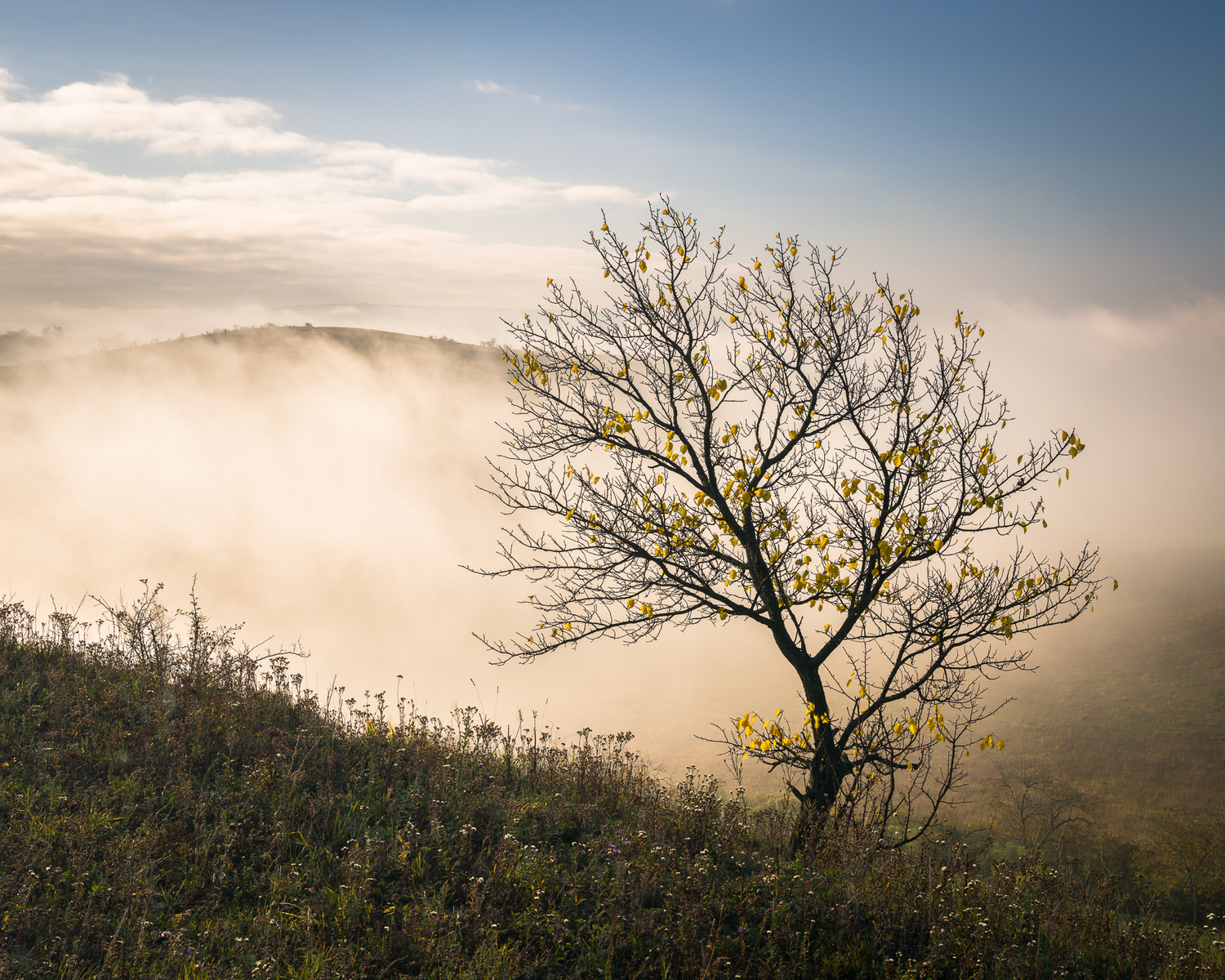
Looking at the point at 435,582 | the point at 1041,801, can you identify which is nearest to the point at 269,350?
the point at 435,582

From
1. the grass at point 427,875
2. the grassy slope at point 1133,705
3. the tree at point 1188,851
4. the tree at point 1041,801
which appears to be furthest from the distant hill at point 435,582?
the grass at point 427,875

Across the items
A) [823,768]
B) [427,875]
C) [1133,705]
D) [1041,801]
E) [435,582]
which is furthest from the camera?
[435,582]

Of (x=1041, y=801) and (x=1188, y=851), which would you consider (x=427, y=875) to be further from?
(x=1041, y=801)

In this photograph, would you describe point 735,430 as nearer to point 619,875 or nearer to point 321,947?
point 619,875

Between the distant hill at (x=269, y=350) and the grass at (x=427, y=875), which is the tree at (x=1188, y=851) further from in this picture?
the distant hill at (x=269, y=350)

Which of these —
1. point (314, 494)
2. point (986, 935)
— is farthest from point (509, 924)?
point (314, 494)

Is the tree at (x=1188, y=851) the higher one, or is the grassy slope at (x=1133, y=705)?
the grassy slope at (x=1133, y=705)

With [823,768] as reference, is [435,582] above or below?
above

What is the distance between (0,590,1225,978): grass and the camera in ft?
16.2

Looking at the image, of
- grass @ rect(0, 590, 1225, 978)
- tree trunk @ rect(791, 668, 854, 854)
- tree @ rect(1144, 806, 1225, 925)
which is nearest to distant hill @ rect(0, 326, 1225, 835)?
tree @ rect(1144, 806, 1225, 925)

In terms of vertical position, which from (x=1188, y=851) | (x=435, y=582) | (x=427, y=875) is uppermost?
(x=435, y=582)

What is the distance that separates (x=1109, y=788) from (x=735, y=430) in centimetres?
1934

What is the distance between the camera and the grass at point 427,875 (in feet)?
16.2

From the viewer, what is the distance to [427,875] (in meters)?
6.02
